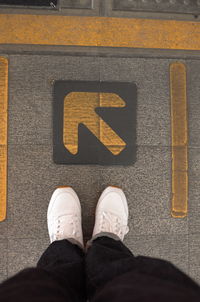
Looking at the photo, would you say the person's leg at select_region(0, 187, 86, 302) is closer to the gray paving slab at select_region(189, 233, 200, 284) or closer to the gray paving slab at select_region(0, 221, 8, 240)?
the gray paving slab at select_region(0, 221, 8, 240)

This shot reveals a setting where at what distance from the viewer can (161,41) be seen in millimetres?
1845

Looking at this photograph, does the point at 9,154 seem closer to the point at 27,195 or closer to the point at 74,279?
the point at 27,195

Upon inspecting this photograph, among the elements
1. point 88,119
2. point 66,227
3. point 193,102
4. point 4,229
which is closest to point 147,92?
point 193,102

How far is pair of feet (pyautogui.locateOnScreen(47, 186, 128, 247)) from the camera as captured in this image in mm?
1721

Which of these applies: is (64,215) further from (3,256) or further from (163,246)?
(163,246)

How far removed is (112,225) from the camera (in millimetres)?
1748

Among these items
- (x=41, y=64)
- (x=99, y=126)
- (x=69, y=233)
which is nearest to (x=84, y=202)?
(x=69, y=233)

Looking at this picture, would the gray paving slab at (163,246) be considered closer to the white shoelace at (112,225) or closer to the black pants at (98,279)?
the white shoelace at (112,225)

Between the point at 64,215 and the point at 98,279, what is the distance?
555 mm

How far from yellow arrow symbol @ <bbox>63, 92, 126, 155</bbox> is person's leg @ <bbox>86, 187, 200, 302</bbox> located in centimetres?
29

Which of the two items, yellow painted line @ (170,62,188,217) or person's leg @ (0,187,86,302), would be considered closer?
person's leg @ (0,187,86,302)

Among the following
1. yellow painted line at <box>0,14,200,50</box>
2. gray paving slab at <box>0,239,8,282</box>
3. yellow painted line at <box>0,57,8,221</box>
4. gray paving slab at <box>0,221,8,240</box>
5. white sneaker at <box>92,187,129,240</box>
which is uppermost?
yellow painted line at <box>0,14,200,50</box>

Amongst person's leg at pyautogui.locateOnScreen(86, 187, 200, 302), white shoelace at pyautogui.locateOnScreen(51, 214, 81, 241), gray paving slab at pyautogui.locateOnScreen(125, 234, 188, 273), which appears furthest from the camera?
gray paving slab at pyautogui.locateOnScreen(125, 234, 188, 273)

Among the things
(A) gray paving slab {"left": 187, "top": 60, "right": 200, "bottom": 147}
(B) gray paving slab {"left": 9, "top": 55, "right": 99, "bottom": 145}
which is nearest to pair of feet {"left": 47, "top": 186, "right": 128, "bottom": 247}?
(B) gray paving slab {"left": 9, "top": 55, "right": 99, "bottom": 145}
